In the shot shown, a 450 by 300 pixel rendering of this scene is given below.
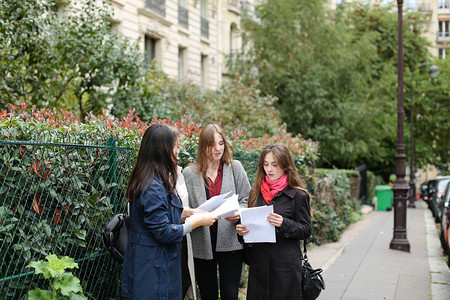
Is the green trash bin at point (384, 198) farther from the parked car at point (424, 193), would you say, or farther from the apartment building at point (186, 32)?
the apartment building at point (186, 32)

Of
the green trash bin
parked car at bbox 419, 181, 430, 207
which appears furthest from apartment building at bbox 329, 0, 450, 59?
the green trash bin

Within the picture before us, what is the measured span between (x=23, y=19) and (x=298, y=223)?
6432mm

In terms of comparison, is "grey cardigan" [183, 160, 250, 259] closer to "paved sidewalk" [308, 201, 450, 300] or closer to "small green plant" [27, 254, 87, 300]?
"small green plant" [27, 254, 87, 300]

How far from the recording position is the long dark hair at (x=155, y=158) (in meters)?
3.33

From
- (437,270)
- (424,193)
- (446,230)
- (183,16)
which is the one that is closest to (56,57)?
(437,270)

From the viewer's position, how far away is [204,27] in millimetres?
23344

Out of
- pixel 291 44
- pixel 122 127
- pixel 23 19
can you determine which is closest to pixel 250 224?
Answer: pixel 122 127

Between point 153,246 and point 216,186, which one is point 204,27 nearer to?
point 216,186

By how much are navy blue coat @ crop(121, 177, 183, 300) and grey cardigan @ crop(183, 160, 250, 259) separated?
0.84 m

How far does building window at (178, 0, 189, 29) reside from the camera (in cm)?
2090

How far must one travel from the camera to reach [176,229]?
333 centimetres

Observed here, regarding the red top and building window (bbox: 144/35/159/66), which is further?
building window (bbox: 144/35/159/66)

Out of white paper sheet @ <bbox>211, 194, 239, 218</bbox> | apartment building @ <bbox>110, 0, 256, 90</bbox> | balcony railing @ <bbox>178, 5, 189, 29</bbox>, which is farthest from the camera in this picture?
balcony railing @ <bbox>178, 5, 189, 29</bbox>

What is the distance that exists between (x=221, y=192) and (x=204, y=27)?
786 inches
